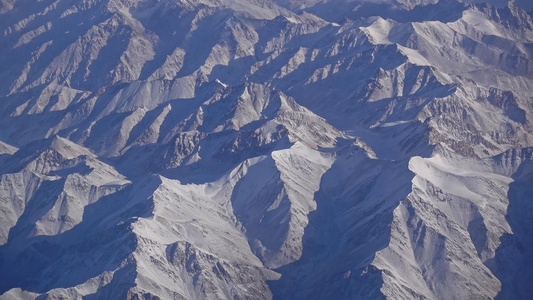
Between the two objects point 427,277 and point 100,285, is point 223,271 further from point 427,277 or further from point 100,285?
point 427,277

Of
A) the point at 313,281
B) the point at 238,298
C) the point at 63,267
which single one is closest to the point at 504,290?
the point at 313,281

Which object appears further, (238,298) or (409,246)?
(409,246)

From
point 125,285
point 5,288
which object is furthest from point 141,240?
point 5,288

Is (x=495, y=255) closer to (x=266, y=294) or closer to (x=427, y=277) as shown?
(x=427, y=277)

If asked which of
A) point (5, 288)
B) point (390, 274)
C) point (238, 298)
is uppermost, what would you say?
point (390, 274)

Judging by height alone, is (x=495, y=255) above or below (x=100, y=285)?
above

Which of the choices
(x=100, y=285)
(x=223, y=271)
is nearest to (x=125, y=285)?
(x=100, y=285)

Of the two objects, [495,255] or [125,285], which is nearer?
[125,285]

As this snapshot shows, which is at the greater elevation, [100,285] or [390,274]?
[390,274]
